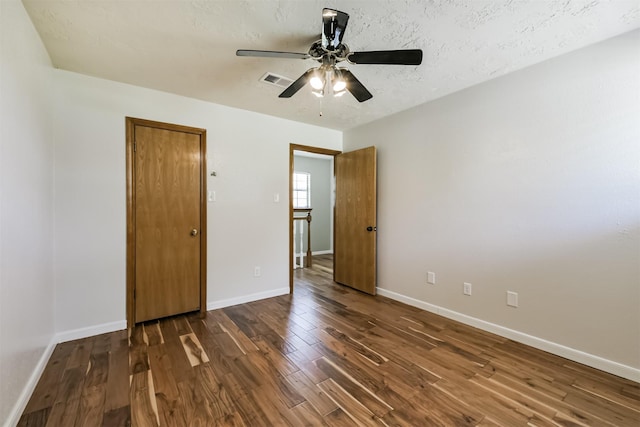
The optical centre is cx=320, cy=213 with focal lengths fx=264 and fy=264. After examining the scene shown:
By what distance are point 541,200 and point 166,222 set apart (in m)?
3.54

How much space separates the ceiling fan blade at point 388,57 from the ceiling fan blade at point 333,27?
0.42 ft

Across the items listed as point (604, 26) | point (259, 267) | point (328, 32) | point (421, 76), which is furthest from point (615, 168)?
point (259, 267)

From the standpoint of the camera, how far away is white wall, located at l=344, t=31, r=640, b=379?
1.87 m

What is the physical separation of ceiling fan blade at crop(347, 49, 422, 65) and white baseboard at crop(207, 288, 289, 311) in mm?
2815

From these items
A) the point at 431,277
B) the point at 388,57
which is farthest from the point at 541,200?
the point at 388,57

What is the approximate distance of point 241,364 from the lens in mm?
1998

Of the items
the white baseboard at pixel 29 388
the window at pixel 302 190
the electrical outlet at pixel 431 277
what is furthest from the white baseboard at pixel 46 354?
the window at pixel 302 190

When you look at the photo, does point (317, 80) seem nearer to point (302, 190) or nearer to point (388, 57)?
point (388, 57)

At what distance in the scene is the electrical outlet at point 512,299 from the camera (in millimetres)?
2355

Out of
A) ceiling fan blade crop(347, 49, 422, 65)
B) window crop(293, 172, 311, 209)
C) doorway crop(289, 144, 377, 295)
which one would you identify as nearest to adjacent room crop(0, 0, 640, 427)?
ceiling fan blade crop(347, 49, 422, 65)

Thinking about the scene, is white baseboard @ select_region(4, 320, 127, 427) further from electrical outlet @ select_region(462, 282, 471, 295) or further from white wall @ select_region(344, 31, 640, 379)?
electrical outlet @ select_region(462, 282, 471, 295)

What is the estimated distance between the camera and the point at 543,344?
86.5 inches

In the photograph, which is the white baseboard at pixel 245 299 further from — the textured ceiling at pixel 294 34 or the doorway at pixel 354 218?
the textured ceiling at pixel 294 34

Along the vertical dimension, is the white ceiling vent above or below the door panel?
above
